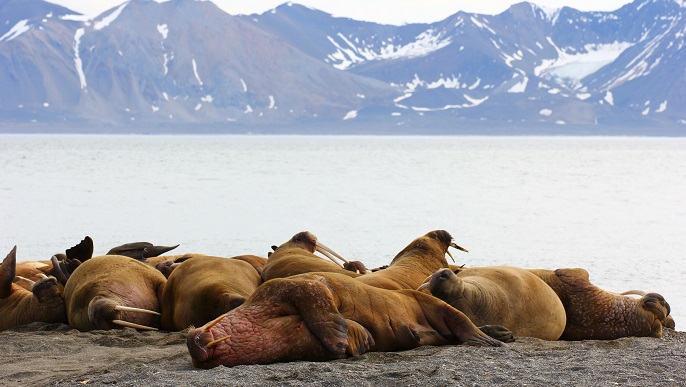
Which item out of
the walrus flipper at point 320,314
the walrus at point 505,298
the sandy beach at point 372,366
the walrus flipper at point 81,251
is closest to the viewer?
the sandy beach at point 372,366

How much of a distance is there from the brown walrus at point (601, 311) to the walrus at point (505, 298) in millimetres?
269

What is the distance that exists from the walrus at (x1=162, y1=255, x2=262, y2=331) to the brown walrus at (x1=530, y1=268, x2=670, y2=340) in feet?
8.58

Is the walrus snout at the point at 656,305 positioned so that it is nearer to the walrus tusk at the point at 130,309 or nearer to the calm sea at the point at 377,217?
the walrus tusk at the point at 130,309

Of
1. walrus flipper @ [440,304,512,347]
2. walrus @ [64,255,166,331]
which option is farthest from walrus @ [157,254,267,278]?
walrus flipper @ [440,304,512,347]

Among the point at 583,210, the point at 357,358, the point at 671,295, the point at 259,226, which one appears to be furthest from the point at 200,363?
the point at 583,210

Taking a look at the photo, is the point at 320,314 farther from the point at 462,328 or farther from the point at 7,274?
the point at 7,274

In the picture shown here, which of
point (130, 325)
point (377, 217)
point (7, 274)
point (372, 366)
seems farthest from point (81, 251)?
point (377, 217)

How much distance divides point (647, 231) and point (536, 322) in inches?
779

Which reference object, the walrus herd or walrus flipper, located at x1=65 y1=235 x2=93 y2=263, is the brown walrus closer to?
the walrus herd

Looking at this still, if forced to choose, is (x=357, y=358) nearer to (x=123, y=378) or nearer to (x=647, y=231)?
(x=123, y=378)

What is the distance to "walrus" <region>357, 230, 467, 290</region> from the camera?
777 centimetres

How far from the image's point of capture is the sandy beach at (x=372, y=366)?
5.53m

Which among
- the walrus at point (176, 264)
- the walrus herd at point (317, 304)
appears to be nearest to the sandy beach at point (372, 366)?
the walrus herd at point (317, 304)

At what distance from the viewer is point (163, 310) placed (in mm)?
8273
